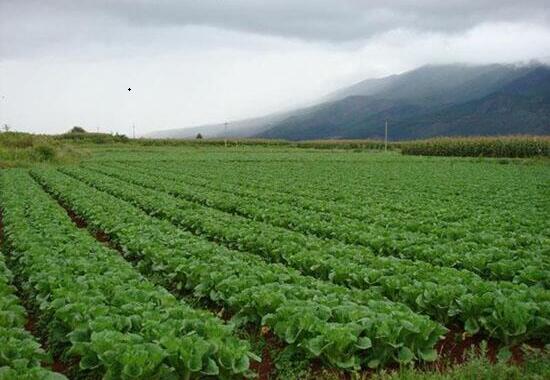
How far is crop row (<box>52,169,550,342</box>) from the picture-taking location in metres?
6.39

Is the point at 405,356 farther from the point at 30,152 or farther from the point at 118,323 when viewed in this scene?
the point at 30,152

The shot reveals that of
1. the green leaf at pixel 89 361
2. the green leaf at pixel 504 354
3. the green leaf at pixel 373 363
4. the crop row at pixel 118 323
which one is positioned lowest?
the green leaf at pixel 504 354

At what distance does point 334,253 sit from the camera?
9.88 m

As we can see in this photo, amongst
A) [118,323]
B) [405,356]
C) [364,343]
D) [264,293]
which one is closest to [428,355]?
[405,356]

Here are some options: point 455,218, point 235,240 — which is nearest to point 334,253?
point 235,240

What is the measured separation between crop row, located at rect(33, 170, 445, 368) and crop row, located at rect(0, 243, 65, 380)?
7.45ft

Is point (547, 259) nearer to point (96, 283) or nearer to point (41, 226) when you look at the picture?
point (96, 283)

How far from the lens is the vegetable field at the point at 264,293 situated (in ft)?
18.2

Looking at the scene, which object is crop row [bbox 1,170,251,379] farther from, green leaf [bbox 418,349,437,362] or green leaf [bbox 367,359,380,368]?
green leaf [bbox 418,349,437,362]

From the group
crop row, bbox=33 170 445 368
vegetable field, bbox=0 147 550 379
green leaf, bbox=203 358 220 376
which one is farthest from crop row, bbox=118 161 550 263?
green leaf, bbox=203 358 220 376

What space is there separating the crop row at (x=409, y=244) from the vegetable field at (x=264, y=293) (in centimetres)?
3

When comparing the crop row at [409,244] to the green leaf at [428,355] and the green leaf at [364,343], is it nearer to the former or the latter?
the green leaf at [428,355]

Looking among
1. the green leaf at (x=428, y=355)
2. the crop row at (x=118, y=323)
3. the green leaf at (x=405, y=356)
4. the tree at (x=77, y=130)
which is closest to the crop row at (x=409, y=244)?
the green leaf at (x=428, y=355)

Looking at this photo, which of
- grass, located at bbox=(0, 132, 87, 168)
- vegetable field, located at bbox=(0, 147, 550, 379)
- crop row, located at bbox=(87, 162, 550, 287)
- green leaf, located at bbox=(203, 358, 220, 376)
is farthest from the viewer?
grass, located at bbox=(0, 132, 87, 168)
